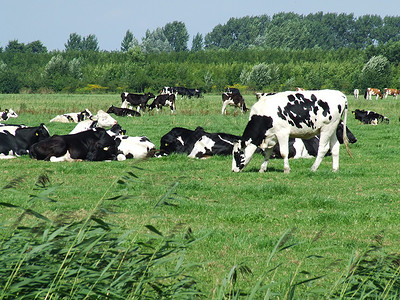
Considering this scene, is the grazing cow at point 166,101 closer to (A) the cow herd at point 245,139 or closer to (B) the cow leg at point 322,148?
(A) the cow herd at point 245,139

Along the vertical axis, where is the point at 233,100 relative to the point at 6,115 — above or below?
above

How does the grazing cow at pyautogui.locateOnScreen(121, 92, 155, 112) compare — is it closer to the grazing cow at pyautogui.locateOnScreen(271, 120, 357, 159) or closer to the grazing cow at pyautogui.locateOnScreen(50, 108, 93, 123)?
the grazing cow at pyautogui.locateOnScreen(50, 108, 93, 123)

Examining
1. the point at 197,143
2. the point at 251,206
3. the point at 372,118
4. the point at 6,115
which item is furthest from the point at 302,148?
the point at 6,115

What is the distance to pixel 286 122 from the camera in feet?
44.3

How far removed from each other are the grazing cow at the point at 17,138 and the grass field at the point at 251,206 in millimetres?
713

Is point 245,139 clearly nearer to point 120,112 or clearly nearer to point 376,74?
point 120,112

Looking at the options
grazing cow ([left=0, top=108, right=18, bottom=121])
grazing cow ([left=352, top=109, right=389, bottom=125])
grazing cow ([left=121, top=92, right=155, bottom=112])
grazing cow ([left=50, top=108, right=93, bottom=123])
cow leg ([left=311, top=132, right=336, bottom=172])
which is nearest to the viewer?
cow leg ([left=311, top=132, right=336, bottom=172])

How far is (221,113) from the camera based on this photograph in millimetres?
35406

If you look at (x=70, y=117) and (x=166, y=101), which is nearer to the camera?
(x=70, y=117)

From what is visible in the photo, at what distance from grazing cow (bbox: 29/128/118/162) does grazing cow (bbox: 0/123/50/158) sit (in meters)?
0.71

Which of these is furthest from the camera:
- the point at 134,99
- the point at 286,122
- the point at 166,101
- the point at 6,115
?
the point at 134,99

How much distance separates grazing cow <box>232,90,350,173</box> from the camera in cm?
1352

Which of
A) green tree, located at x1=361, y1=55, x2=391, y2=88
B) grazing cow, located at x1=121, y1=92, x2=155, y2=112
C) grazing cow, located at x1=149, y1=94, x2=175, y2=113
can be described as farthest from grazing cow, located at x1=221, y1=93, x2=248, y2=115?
green tree, located at x1=361, y1=55, x2=391, y2=88

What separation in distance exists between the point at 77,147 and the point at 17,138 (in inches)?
88.7
